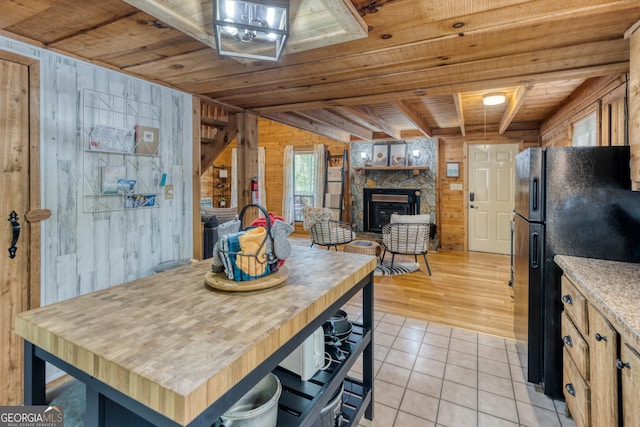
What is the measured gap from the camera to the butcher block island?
65cm

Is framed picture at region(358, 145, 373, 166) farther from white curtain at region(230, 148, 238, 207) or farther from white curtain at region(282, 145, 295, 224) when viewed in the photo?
white curtain at region(230, 148, 238, 207)

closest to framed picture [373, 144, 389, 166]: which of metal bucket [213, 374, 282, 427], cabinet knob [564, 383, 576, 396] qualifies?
cabinet knob [564, 383, 576, 396]

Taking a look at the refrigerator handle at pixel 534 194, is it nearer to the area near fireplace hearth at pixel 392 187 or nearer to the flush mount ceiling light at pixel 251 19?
the flush mount ceiling light at pixel 251 19

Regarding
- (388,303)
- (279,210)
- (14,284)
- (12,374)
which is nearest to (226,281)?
(14,284)

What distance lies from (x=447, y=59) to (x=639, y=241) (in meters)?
1.45

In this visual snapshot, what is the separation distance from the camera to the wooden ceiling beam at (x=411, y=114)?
3.73m

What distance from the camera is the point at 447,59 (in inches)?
76.7

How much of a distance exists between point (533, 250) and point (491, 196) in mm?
4377

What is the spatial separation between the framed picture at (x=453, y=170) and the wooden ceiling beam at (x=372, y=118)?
1.18 meters

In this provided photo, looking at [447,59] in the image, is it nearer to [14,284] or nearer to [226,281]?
[226,281]

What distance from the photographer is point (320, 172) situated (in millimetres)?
7336

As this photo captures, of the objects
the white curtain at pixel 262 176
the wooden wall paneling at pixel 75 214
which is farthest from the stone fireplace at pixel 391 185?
the wooden wall paneling at pixel 75 214

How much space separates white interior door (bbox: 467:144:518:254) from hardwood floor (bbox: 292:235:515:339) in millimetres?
824

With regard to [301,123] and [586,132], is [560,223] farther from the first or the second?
[301,123]
